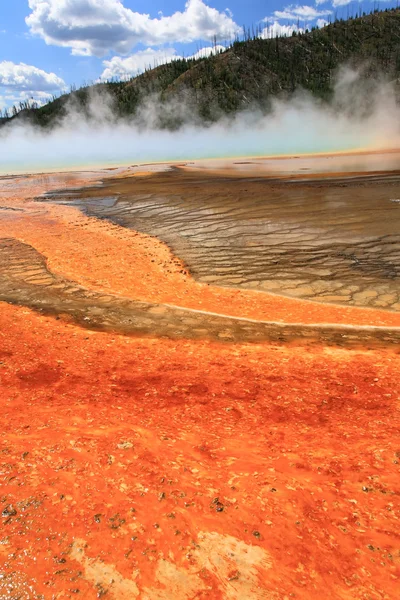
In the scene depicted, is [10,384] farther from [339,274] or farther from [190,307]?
[339,274]

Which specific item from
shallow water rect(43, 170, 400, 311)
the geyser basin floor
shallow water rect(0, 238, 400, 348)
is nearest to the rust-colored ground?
the geyser basin floor

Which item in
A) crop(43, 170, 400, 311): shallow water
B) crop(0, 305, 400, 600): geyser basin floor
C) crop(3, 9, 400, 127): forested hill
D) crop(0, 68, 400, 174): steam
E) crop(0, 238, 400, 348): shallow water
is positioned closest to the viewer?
crop(0, 305, 400, 600): geyser basin floor

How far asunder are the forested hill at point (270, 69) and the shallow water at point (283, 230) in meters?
70.3

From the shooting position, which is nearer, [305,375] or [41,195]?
[305,375]

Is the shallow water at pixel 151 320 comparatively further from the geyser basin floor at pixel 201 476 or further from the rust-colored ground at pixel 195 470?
the geyser basin floor at pixel 201 476

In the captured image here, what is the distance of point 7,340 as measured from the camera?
5145mm

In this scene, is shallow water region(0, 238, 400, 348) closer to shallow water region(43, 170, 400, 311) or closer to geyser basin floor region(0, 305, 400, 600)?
geyser basin floor region(0, 305, 400, 600)

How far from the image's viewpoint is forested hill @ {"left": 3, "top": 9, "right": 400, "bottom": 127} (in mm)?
82000

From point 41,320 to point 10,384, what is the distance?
1817mm

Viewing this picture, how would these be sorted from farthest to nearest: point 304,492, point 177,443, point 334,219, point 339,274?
point 334,219, point 339,274, point 177,443, point 304,492

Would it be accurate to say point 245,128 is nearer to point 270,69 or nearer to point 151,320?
point 270,69

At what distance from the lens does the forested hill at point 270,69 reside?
8200 centimetres

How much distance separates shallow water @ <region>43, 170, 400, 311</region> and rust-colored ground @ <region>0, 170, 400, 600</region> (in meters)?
2.52

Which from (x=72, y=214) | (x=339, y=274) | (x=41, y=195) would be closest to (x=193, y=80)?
(x=41, y=195)
